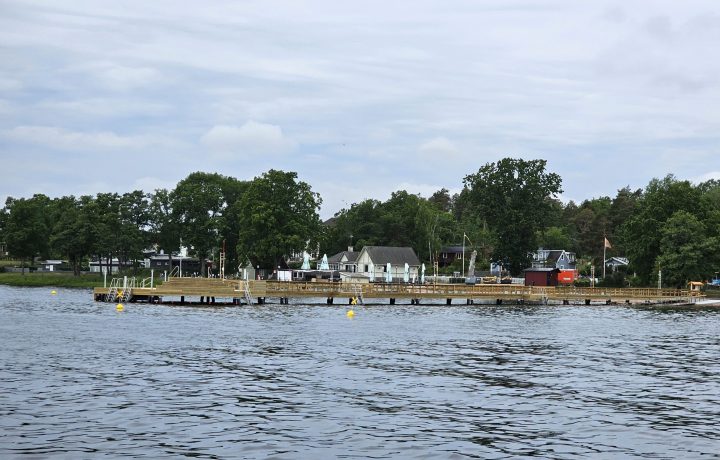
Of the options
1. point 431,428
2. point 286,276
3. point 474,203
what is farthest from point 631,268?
point 431,428

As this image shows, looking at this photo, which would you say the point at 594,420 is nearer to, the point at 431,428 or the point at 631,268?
the point at 431,428

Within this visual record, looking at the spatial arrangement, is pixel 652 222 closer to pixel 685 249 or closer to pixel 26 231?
pixel 685 249

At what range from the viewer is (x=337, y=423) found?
25281mm

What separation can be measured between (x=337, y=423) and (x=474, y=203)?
387 feet

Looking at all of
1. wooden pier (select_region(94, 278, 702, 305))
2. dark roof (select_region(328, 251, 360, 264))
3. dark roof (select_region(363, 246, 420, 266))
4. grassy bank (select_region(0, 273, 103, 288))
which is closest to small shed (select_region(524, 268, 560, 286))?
wooden pier (select_region(94, 278, 702, 305))

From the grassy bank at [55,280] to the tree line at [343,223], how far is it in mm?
4890

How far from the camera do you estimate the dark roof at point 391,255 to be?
532 feet

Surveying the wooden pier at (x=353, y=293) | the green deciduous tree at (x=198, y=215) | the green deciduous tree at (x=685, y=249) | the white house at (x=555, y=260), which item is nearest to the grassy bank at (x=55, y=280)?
the green deciduous tree at (x=198, y=215)

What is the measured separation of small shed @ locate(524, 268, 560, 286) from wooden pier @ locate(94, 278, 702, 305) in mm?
6096

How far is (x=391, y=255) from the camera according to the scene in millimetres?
163250

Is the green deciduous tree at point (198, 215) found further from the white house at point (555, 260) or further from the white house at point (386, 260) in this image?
the white house at point (555, 260)

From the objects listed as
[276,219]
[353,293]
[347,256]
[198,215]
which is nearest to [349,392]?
[353,293]

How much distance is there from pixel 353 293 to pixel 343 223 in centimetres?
9320

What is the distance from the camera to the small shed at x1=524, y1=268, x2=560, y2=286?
392 feet
